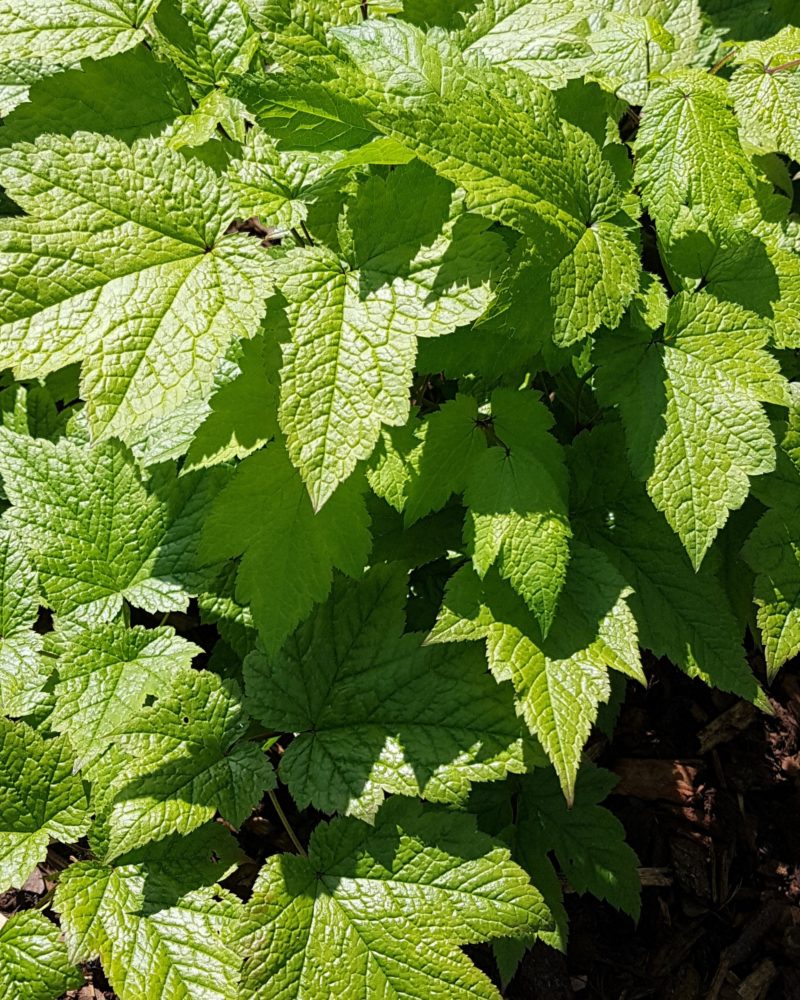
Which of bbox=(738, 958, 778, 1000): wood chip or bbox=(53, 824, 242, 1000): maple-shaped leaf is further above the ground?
bbox=(53, 824, 242, 1000): maple-shaped leaf

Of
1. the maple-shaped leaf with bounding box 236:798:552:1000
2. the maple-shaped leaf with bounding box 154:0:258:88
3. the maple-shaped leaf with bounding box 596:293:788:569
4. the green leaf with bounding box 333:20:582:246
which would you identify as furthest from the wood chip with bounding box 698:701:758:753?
the maple-shaped leaf with bounding box 154:0:258:88

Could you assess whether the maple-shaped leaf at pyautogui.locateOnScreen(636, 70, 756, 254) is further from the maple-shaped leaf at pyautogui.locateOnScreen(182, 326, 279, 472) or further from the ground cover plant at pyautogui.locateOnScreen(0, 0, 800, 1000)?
the maple-shaped leaf at pyautogui.locateOnScreen(182, 326, 279, 472)

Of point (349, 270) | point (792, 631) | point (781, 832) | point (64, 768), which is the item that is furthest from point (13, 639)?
point (781, 832)

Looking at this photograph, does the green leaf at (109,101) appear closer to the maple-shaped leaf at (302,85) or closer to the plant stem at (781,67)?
the maple-shaped leaf at (302,85)

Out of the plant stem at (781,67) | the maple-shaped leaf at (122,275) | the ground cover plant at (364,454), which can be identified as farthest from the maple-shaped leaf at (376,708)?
the plant stem at (781,67)

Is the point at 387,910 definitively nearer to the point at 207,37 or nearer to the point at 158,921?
the point at 158,921

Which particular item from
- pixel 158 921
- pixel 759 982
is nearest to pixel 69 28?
pixel 158 921
